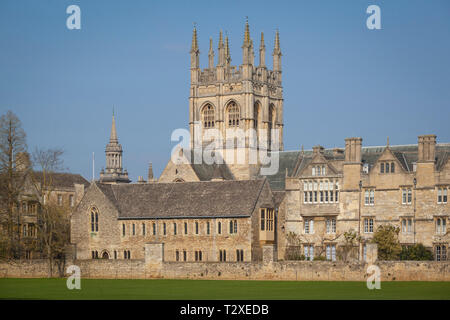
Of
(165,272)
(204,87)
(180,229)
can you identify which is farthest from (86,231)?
(204,87)

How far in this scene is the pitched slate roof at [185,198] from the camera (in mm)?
73500

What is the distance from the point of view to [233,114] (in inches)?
3922

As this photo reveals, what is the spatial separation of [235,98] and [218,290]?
49212mm

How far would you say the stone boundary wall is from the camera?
59.1 m

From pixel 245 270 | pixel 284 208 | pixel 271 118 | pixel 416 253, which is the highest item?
pixel 271 118

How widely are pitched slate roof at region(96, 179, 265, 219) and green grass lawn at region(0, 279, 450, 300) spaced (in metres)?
12.4

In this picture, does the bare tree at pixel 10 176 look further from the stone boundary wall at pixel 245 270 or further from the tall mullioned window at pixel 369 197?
the tall mullioned window at pixel 369 197

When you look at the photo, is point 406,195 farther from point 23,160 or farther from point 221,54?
point 221,54

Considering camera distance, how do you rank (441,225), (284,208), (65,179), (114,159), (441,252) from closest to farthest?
(441,252) → (441,225) → (284,208) → (65,179) → (114,159)

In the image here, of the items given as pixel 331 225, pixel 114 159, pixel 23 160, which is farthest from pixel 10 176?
pixel 114 159

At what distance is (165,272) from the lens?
66375 mm
